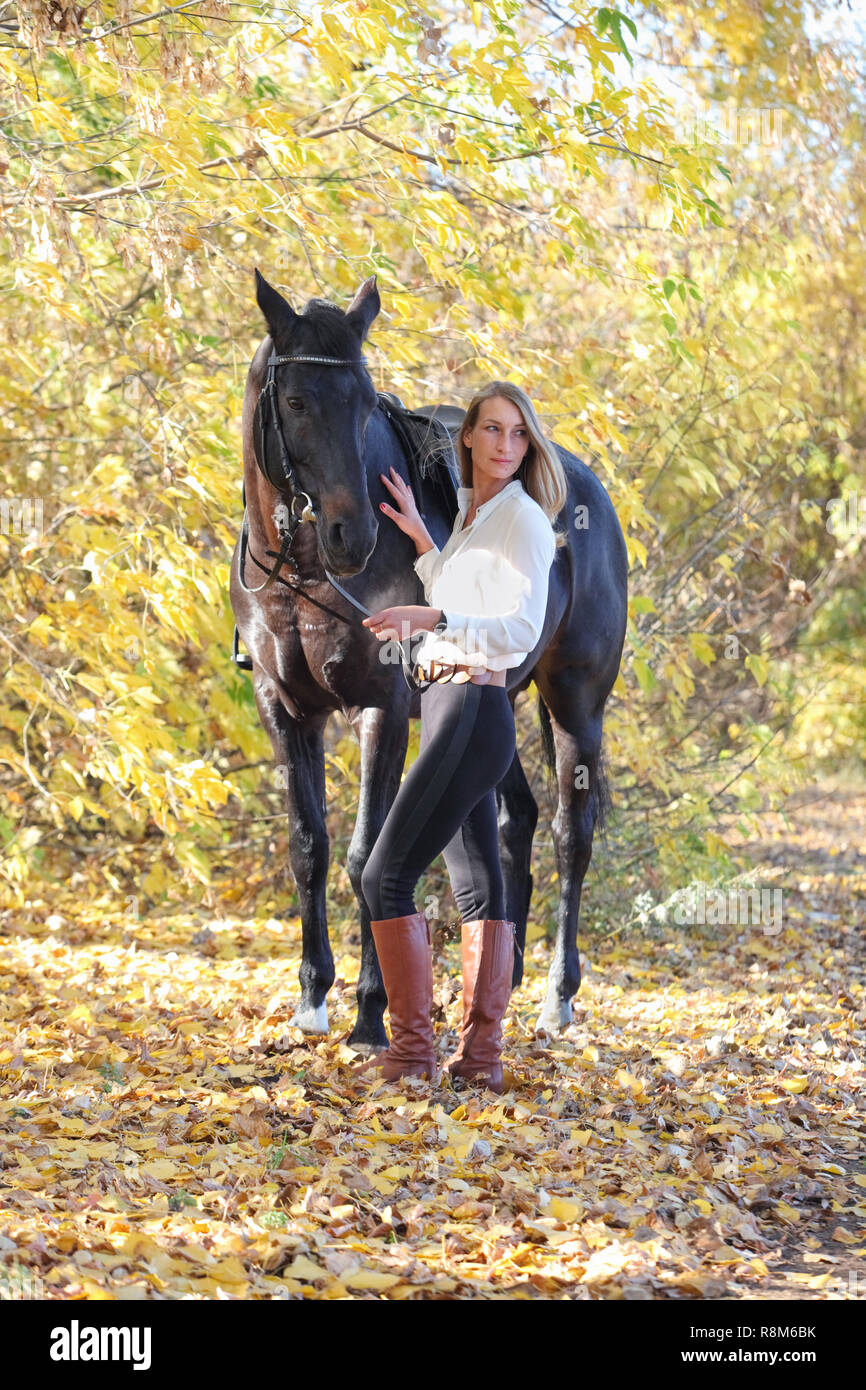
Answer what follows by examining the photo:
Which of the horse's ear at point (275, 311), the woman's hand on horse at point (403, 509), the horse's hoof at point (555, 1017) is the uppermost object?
the horse's ear at point (275, 311)

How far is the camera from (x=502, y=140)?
17.0 feet

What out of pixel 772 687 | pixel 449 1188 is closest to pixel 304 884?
pixel 449 1188

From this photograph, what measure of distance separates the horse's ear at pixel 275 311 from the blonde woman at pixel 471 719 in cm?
62

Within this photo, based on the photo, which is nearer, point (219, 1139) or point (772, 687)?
point (219, 1139)

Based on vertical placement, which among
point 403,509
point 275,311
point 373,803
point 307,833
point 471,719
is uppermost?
point 275,311

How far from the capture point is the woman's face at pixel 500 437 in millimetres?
3613

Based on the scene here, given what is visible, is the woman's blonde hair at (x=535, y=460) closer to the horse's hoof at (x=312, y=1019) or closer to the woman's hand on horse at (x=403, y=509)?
the woman's hand on horse at (x=403, y=509)

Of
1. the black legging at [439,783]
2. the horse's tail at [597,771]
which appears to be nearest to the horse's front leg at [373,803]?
the black legging at [439,783]

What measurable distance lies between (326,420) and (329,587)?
1.91 feet

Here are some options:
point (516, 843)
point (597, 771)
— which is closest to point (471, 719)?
point (516, 843)

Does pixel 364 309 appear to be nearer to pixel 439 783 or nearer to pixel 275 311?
pixel 275 311

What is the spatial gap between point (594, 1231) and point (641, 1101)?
1.17 m

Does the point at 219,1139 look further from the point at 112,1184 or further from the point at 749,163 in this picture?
the point at 749,163

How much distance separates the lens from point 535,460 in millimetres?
3682
